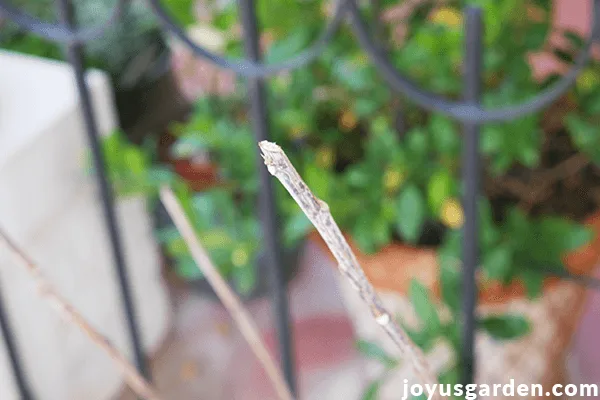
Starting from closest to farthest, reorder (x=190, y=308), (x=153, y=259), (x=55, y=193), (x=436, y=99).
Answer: (x=436, y=99)
(x=55, y=193)
(x=153, y=259)
(x=190, y=308)

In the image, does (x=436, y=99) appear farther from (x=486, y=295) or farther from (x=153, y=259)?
(x=153, y=259)

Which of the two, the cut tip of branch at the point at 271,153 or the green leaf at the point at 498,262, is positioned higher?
the green leaf at the point at 498,262

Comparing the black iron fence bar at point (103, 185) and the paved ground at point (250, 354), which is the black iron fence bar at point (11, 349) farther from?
the paved ground at point (250, 354)

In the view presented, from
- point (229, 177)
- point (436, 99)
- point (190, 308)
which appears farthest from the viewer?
point (190, 308)

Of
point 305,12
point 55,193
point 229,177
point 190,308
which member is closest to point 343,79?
point 305,12

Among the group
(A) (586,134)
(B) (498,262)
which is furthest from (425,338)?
(A) (586,134)

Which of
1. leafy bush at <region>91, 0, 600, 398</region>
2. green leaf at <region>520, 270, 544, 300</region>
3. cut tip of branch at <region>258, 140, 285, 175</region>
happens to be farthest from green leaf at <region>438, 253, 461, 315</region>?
cut tip of branch at <region>258, 140, 285, 175</region>

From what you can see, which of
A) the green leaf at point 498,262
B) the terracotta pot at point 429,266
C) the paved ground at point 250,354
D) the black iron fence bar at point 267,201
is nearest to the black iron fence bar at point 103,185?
the black iron fence bar at point 267,201
